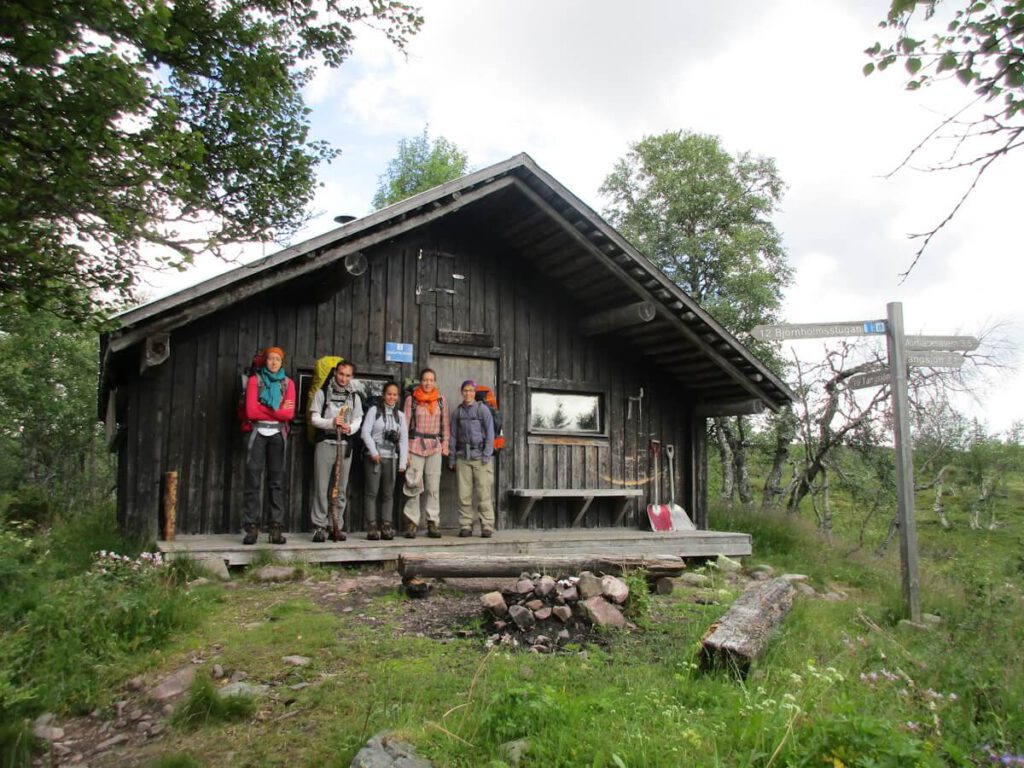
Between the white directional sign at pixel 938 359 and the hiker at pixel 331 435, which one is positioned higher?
the white directional sign at pixel 938 359

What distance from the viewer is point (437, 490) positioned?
26.6 feet

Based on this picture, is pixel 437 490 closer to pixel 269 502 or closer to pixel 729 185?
pixel 269 502

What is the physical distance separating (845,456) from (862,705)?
12.6 meters

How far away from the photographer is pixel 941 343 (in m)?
6.07

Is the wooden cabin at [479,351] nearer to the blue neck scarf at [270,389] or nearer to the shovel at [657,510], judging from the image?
the shovel at [657,510]

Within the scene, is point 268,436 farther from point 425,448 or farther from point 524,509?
point 524,509

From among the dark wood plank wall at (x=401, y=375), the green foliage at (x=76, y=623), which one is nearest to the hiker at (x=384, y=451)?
the dark wood plank wall at (x=401, y=375)

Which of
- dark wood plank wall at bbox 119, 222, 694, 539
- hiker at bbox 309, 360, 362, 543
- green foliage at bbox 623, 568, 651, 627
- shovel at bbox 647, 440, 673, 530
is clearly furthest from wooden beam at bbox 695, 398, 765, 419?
hiker at bbox 309, 360, 362, 543

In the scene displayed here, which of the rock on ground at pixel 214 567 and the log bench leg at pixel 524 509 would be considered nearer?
the rock on ground at pixel 214 567

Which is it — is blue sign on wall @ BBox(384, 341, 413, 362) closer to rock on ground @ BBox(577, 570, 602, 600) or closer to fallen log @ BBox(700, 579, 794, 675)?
rock on ground @ BBox(577, 570, 602, 600)

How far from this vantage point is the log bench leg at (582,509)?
9.55m

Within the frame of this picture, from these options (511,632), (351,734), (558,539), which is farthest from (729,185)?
(351,734)

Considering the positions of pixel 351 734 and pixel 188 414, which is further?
pixel 188 414

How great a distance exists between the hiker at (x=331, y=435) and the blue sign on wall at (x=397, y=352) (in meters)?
1.05
